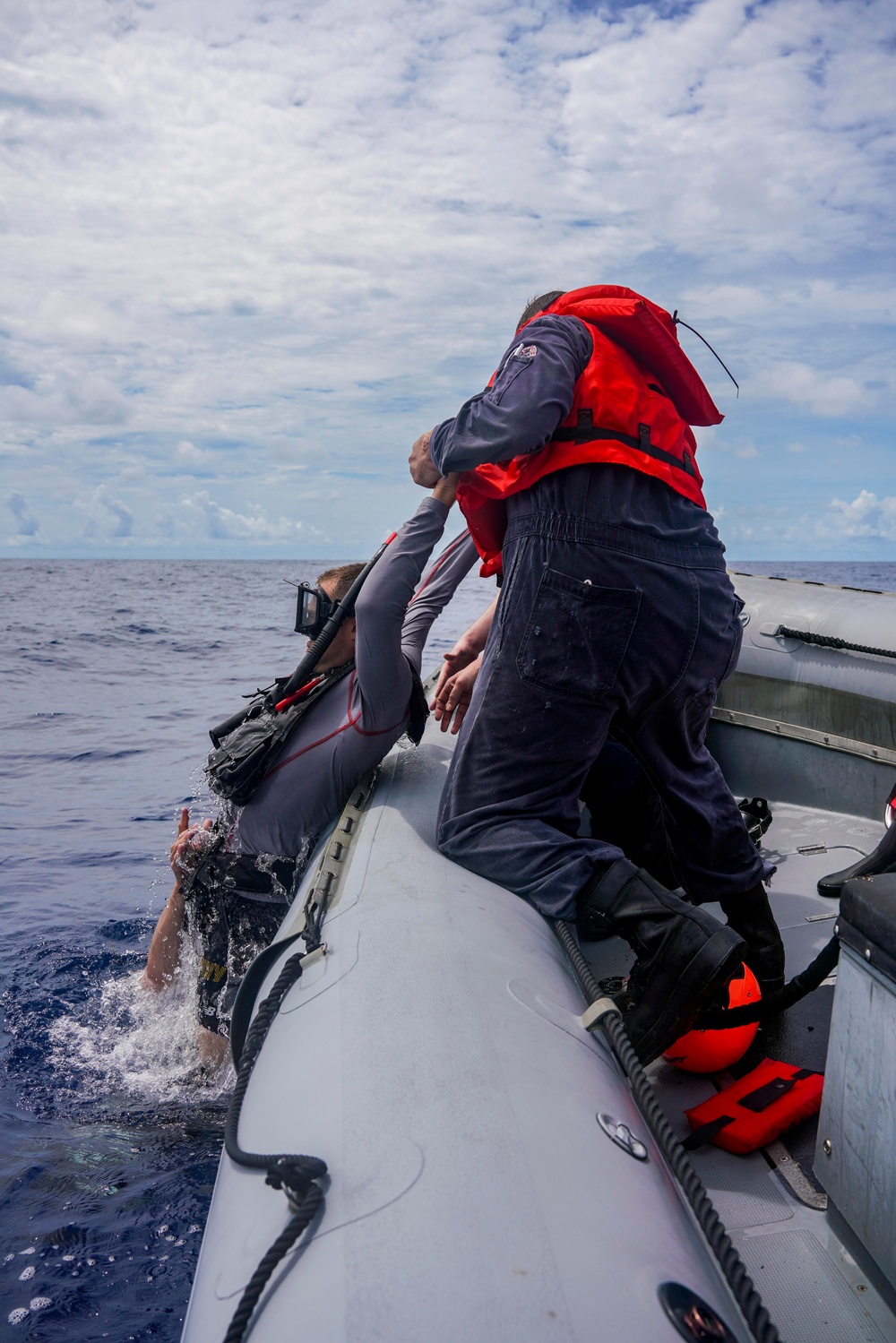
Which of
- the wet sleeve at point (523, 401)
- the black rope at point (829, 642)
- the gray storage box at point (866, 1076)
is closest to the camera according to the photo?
the gray storage box at point (866, 1076)

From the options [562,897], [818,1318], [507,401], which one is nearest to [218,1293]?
[818,1318]

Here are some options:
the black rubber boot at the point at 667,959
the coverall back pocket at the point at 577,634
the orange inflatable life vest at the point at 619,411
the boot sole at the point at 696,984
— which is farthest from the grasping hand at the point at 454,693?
the boot sole at the point at 696,984

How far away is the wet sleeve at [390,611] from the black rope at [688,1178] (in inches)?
39.1

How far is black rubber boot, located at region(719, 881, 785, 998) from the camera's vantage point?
211cm

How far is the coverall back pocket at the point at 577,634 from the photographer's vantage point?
1.76 m

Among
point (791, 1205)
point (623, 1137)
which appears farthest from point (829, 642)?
point (623, 1137)

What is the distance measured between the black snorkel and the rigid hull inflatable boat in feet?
2.40

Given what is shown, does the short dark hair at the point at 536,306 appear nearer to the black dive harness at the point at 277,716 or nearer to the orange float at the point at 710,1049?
the black dive harness at the point at 277,716

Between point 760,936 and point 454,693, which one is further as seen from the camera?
point 454,693

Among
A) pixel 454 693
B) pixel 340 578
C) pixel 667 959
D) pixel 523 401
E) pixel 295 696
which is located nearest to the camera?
pixel 667 959

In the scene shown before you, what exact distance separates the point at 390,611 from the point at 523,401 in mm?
741

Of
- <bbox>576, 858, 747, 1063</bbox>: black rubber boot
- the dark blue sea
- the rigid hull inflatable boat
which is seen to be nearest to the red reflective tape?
the rigid hull inflatable boat

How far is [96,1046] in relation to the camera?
3.03 m

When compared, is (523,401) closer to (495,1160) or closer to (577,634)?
(577,634)
